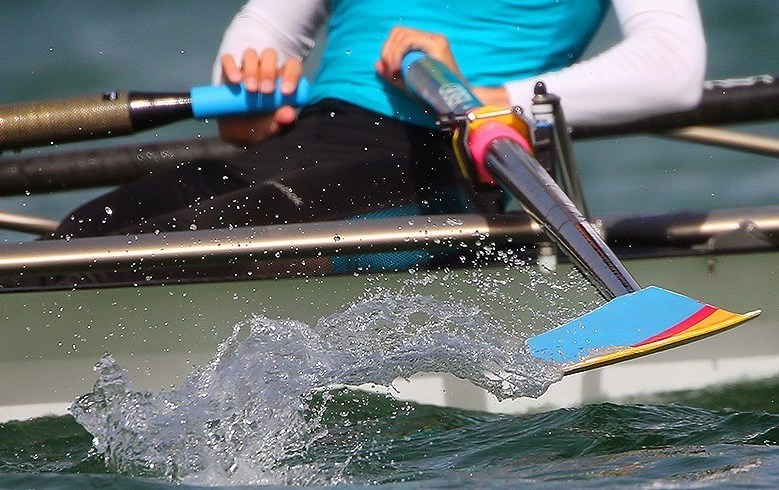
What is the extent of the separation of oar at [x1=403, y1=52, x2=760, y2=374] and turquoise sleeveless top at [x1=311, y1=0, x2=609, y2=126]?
0.11 metres

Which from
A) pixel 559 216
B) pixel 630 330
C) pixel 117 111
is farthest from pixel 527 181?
pixel 117 111

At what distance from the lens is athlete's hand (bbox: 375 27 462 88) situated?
5.05 feet

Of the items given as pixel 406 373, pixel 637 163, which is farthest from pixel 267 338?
pixel 637 163

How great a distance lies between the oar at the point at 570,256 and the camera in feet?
3.70

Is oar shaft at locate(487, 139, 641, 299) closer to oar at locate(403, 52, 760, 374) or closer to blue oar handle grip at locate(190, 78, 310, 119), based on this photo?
oar at locate(403, 52, 760, 374)

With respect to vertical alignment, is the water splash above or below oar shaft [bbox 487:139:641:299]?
below

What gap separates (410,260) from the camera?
147cm

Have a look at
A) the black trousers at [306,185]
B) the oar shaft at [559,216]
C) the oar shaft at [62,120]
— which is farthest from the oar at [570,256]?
the oar shaft at [62,120]

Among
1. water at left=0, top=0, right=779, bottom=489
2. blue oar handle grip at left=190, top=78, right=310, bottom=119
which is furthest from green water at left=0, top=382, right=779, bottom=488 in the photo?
blue oar handle grip at left=190, top=78, right=310, bottom=119

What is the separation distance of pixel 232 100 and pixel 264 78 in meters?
0.05

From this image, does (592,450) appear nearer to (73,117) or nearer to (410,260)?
(410,260)

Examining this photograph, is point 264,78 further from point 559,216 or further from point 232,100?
point 559,216

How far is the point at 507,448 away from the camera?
129 cm

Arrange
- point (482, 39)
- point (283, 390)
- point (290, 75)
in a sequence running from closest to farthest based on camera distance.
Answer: point (283, 390) → point (482, 39) → point (290, 75)
